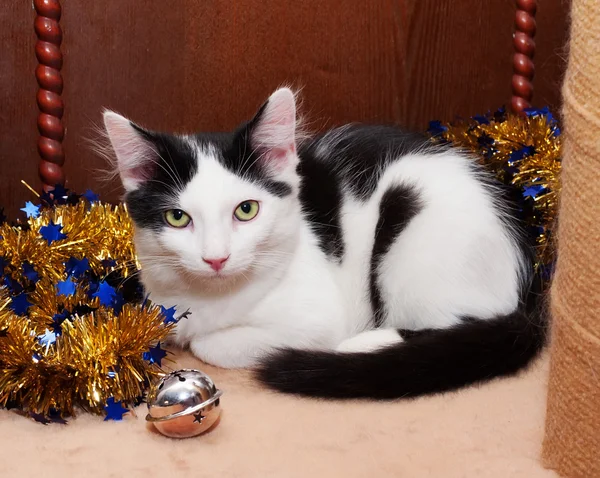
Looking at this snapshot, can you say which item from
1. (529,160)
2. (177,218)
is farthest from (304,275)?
(529,160)

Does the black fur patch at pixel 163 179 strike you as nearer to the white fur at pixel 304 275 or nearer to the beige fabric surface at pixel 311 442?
the white fur at pixel 304 275

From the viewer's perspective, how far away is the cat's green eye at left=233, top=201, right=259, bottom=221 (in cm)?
134

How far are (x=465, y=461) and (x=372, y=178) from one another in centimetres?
69

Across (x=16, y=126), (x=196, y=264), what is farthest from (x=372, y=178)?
(x=16, y=126)

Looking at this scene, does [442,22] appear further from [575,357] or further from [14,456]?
[14,456]

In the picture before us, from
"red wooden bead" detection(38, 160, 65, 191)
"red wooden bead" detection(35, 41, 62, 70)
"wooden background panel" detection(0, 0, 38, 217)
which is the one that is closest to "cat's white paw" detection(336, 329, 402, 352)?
"red wooden bead" detection(38, 160, 65, 191)

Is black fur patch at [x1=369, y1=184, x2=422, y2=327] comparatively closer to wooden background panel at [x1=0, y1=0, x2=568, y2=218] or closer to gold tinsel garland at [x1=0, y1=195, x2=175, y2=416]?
gold tinsel garland at [x1=0, y1=195, x2=175, y2=416]

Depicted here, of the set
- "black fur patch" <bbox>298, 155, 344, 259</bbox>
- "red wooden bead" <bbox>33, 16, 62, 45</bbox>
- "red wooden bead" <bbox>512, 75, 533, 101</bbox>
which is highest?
"red wooden bead" <bbox>33, 16, 62, 45</bbox>

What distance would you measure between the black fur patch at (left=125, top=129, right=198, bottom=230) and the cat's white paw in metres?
0.42

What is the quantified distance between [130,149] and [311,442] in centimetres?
61

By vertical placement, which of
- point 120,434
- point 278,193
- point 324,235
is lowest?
point 120,434

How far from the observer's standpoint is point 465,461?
1.09 m

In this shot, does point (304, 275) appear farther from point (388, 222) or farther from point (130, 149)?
point (130, 149)

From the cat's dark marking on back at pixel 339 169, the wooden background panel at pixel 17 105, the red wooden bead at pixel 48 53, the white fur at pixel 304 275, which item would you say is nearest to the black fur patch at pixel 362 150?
the cat's dark marking on back at pixel 339 169
